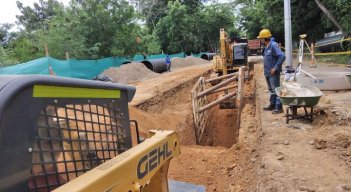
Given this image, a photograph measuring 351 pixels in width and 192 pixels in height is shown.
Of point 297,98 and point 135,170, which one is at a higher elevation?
point 135,170

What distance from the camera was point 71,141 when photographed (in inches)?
79.9

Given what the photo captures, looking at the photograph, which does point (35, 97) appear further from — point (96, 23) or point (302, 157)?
point (96, 23)

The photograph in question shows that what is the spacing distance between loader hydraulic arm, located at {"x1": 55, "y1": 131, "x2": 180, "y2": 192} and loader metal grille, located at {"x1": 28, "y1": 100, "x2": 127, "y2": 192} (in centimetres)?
15

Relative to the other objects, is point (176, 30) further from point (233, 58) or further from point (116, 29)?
point (233, 58)

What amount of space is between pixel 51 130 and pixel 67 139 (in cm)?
14

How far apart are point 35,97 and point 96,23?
2302cm

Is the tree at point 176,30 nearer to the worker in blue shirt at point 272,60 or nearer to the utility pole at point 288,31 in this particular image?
the utility pole at point 288,31

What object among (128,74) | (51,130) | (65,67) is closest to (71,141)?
(51,130)

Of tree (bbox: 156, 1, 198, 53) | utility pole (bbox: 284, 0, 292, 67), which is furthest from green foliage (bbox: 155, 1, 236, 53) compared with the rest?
utility pole (bbox: 284, 0, 292, 67)

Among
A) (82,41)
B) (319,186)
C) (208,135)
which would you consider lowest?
(208,135)

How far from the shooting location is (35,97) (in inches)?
68.2

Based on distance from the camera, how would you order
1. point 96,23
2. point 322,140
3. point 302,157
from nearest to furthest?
point 302,157 < point 322,140 < point 96,23

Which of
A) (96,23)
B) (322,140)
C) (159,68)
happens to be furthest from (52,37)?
(322,140)

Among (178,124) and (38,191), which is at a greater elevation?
(38,191)
